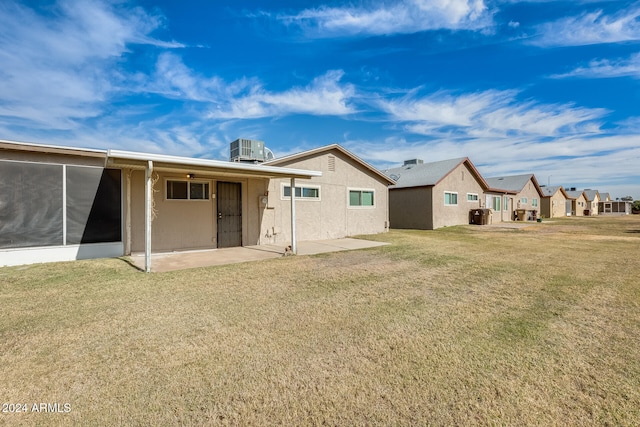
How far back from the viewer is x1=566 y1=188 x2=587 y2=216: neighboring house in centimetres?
4381

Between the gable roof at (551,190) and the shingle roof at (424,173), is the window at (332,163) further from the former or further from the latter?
the gable roof at (551,190)

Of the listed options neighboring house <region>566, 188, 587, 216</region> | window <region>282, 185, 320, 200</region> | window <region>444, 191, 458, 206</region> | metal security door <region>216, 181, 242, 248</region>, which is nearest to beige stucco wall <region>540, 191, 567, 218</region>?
neighboring house <region>566, 188, 587, 216</region>

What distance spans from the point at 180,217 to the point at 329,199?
639cm

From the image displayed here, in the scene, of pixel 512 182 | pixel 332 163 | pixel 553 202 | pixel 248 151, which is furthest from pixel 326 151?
pixel 553 202

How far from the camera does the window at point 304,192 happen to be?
40.5 ft

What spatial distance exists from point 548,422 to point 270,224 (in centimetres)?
1044

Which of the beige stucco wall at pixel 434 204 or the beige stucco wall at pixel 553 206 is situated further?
the beige stucco wall at pixel 553 206

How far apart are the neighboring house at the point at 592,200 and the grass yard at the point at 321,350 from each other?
56484mm

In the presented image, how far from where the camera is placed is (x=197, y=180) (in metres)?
10.2

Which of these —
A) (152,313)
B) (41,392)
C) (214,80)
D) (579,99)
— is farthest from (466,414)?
(579,99)

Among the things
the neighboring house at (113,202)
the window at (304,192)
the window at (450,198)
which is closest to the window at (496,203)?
the window at (450,198)

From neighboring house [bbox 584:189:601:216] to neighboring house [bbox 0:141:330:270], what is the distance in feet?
193

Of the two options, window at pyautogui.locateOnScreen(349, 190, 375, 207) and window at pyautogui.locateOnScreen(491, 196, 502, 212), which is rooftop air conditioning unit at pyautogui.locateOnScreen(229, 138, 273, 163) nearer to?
window at pyautogui.locateOnScreen(349, 190, 375, 207)

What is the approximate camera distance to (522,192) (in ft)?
101
